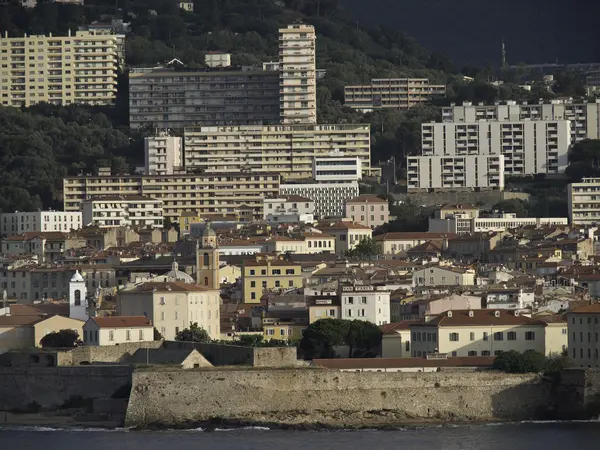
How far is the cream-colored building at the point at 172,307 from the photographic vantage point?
3140 inches

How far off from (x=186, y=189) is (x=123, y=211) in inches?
235

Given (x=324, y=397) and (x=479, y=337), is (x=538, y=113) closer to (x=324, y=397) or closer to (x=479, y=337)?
(x=479, y=337)

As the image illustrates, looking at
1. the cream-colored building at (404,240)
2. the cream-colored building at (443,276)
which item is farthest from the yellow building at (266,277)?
the cream-colored building at (404,240)

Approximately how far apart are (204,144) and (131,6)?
122 feet

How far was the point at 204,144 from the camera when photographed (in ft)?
468

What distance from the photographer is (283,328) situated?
79938 mm

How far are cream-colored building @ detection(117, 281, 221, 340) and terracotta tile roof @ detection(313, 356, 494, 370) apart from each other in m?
10.2

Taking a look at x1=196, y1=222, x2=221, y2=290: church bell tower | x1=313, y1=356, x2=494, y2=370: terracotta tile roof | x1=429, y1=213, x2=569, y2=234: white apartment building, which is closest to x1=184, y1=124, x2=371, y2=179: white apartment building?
x1=429, y1=213, x2=569, y2=234: white apartment building

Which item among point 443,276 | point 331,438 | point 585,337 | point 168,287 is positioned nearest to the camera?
point 331,438

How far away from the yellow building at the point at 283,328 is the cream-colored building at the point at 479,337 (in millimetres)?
7545

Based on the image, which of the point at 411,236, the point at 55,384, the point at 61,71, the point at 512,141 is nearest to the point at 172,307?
the point at 55,384

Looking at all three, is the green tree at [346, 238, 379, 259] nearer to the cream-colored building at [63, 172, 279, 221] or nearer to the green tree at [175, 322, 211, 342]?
the cream-colored building at [63, 172, 279, 221]

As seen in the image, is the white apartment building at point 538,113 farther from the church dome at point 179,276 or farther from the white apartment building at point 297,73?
Result: the church dome at point 179,276

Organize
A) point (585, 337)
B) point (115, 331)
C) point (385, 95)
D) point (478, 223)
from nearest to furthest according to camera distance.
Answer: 1. point (585, 337)
2. point (115, 331)
3. point (478, 223)
4. point (385, 95)
